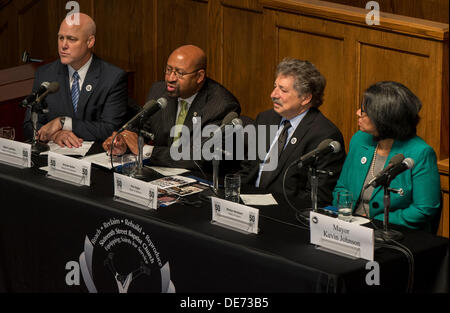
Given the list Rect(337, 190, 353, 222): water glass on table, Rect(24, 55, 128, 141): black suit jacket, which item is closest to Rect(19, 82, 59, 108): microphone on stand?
Rect(24, 55, 128, 141): black suit jacket

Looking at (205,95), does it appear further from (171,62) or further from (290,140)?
(290,140)

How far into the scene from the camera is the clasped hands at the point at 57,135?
4.83 m

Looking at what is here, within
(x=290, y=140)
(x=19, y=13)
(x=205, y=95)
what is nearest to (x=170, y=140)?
(x=205, y=95)

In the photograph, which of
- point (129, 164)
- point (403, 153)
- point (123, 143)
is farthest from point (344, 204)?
point (123, 143)

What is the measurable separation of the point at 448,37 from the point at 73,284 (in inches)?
96.8

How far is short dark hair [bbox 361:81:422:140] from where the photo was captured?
3857 millimetres

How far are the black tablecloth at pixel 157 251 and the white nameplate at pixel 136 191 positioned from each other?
2.0 inches

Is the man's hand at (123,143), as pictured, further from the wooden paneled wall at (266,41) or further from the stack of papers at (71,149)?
the wooden paneled wall at (266,41)

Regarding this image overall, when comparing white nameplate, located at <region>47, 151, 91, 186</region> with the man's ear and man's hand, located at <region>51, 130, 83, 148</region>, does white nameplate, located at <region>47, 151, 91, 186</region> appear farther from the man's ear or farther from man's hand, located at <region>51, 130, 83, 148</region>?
the man's ear

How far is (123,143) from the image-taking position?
4.61 meters

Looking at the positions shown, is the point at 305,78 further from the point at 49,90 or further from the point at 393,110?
the point at 49,90

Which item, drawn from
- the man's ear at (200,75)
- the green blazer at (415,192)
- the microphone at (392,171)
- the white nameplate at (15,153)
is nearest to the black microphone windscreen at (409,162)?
the microphone at (392,171)

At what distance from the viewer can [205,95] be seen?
16.1 ft

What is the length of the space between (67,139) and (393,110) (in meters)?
1.97
